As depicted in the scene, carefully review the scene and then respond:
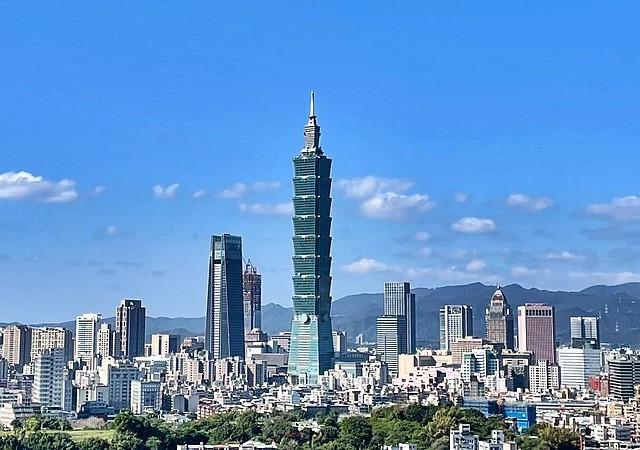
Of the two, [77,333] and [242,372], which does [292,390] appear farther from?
[77,333]

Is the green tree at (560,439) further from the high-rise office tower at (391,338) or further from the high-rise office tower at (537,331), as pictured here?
the high-rise office tower at (391,338)

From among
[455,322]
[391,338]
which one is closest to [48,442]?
[391,338]

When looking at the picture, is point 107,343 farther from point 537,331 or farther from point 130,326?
point 537,331

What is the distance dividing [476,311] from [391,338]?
147ft

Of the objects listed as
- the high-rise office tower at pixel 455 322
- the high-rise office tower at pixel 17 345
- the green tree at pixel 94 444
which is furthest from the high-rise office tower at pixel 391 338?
the green tree at pixel 94 444

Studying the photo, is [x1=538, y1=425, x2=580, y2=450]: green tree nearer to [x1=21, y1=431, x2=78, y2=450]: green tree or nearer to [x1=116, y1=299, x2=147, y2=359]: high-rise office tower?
[x1=21, y1=431, x2=78, y2=450]: green tree

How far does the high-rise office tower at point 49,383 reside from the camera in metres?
39.7

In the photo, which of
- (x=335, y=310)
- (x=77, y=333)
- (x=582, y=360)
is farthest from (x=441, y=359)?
(x=335, y=310)

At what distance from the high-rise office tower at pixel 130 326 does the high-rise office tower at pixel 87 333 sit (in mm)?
1552

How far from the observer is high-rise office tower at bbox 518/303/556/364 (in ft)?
227

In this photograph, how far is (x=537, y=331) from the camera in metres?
70.9

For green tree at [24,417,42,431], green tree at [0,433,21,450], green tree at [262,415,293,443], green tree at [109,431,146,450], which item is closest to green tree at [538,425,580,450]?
green tree at [262,415,293,443]

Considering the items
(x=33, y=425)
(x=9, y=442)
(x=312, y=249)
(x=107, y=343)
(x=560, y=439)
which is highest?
(x=312, y=249)

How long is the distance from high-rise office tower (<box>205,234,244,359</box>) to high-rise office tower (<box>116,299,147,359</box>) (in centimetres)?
419
